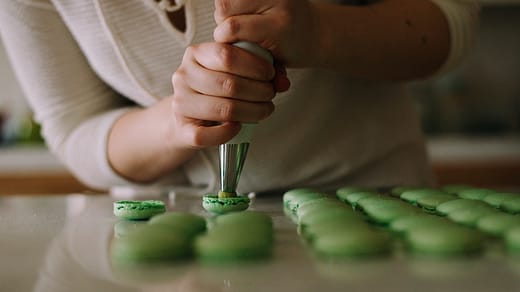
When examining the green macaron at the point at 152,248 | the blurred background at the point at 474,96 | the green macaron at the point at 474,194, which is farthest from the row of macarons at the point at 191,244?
the blurred background at the point at 474,96

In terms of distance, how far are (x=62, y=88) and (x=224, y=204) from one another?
40cm

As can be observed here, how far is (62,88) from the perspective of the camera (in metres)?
0.85

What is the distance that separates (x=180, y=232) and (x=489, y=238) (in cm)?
19

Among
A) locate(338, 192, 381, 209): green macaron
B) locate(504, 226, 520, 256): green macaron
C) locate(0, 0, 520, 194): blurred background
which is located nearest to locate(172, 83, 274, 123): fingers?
locate(338, 192, 381, 209): green macaron

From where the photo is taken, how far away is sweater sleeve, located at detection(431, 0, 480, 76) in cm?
74

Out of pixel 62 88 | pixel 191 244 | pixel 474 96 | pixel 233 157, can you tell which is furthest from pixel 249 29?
pixel 474 96

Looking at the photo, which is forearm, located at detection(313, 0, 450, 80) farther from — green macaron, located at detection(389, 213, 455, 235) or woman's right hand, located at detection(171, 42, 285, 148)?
green macaron, located at detection(389, 213, 455, 235)

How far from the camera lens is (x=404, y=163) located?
852 millimetres

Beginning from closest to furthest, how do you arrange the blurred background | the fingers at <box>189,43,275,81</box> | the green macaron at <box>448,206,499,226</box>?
1. the green macaron at <box>448,206,499,226</box>
2. the fingers at <box>189,43,275,81</box>
3. the blurred background

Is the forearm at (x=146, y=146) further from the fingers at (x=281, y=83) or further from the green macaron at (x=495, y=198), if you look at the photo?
the green macaron at (x=495, y=198)

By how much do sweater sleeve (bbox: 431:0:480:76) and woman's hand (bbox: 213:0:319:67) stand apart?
217 millimetres

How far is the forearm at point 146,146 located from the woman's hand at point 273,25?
6.6 inches

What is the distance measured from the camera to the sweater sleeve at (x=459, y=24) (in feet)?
2.44

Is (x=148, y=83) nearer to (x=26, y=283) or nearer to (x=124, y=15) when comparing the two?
(x=124, y=15)
